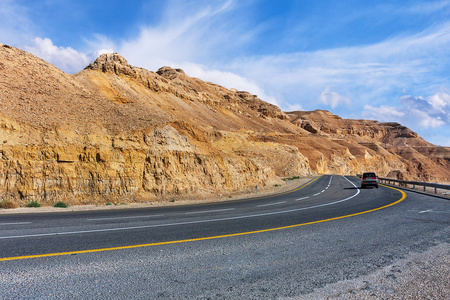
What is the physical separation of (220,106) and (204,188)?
72.2 meters

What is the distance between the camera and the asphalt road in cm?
379

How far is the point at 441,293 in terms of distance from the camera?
3.61 meters

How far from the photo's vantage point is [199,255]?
521 centimetres

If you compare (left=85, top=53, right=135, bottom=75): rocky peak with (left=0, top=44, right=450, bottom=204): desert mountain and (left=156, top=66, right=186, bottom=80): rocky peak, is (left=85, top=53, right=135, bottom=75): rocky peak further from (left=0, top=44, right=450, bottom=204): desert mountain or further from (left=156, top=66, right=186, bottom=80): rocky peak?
(left=156, top=66, right=186, bottom=80): rocky peak

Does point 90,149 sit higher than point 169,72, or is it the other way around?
point 169,72

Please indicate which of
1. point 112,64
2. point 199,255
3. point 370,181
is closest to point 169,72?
Answer: point 112,64

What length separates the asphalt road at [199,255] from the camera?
379 cm

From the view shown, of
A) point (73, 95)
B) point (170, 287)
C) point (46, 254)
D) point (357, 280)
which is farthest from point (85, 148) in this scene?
point (357, 280)

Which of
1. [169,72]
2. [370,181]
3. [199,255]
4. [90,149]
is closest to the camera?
[199,255]

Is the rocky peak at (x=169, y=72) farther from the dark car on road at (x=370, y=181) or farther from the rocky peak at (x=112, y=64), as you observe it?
the dark car on road at (x=370, y=181)

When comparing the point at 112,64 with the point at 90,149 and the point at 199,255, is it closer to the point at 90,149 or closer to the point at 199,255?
the point at 90,149

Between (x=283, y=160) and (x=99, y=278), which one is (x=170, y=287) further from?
(x=283, y=160)

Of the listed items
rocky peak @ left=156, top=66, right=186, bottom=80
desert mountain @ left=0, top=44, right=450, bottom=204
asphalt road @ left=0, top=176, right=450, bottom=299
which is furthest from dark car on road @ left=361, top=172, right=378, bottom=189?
rocky peak @ left=156, top=66, right=186, bottom=80

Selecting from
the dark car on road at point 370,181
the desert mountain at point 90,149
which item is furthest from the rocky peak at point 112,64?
the dark car on road at point 370,181
